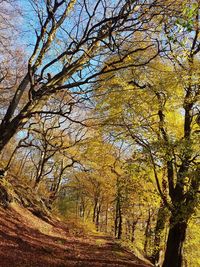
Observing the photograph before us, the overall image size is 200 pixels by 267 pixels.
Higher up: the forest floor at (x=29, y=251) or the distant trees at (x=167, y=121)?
the distant trees at (x=167, y=121)

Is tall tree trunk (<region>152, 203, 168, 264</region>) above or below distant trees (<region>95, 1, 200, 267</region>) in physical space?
below

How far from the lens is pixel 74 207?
158ft

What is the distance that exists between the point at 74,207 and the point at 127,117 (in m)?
37.9

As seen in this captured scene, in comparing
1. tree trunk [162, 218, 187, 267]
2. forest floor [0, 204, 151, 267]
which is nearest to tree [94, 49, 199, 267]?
tree trunk [162, 218, 187, 267]

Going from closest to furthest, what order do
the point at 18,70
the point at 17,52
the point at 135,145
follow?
1. the point at 135,145
2. the point at 17,52
3. the point at 18,70

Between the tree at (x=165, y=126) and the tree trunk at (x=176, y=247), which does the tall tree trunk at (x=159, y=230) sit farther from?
the tree trunk at (x=176, y=247)

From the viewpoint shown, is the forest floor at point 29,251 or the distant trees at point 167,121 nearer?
the forest floor at point 29,251

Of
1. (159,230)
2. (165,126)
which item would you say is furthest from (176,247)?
(165,126)

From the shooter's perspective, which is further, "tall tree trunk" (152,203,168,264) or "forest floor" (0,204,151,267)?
"tall tree trunk" (152,203,168,264)

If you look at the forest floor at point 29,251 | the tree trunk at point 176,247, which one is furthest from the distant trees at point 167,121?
the forest floor at point 29,251

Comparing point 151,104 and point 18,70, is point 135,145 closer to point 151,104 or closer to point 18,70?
point 151,104

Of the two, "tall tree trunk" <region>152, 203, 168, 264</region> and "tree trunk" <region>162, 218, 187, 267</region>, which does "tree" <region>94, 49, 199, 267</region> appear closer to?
"tree trunk" <region>162, 218, 187, 267</region>

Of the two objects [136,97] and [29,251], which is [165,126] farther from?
[29,251]

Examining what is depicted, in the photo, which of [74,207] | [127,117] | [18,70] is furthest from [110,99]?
[74,207]
